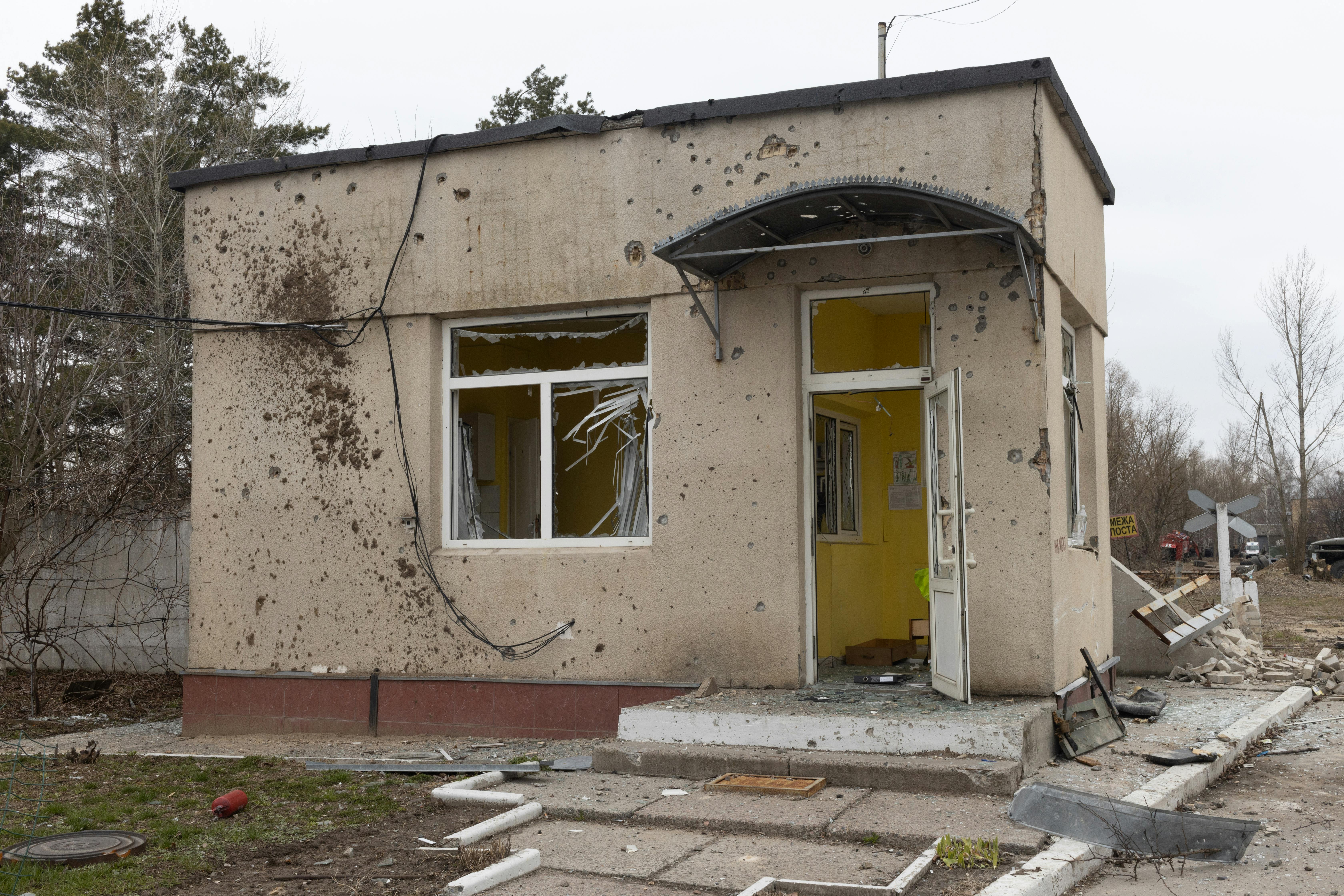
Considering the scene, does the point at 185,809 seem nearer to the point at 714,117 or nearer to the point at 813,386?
the point at 813,386

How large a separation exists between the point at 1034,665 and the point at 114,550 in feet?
35.1

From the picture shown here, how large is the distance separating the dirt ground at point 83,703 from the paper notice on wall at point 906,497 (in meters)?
7.17

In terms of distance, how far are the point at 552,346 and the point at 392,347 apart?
51.5 inches

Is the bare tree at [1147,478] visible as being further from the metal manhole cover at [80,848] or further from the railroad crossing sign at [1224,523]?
the metal manhole cover at [80,848]

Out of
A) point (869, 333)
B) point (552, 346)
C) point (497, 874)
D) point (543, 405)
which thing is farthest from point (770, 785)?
point (869, 333)

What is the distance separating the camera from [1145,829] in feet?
16.4

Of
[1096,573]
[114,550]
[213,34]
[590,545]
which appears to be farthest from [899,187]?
[213,34]

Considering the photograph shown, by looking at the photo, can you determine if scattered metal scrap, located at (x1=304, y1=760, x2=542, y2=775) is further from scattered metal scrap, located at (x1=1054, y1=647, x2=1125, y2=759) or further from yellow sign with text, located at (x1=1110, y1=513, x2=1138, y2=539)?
yellow sign with text, located at (x1=1110, y1=513, x2=1138, y2=539)

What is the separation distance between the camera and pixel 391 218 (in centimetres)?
916

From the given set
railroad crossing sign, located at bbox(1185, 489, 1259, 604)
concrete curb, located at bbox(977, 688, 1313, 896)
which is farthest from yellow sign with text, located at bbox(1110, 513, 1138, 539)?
concrete curb, located at bbox(977, 688, 1313, 896)

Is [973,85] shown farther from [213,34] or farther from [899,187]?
[213,34]

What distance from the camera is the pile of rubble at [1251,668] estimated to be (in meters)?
10.9

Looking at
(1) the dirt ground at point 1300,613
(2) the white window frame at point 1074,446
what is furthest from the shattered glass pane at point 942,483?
(1) the dirt ground at point 1300,613

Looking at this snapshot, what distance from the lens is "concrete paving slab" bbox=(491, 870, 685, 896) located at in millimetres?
4629
